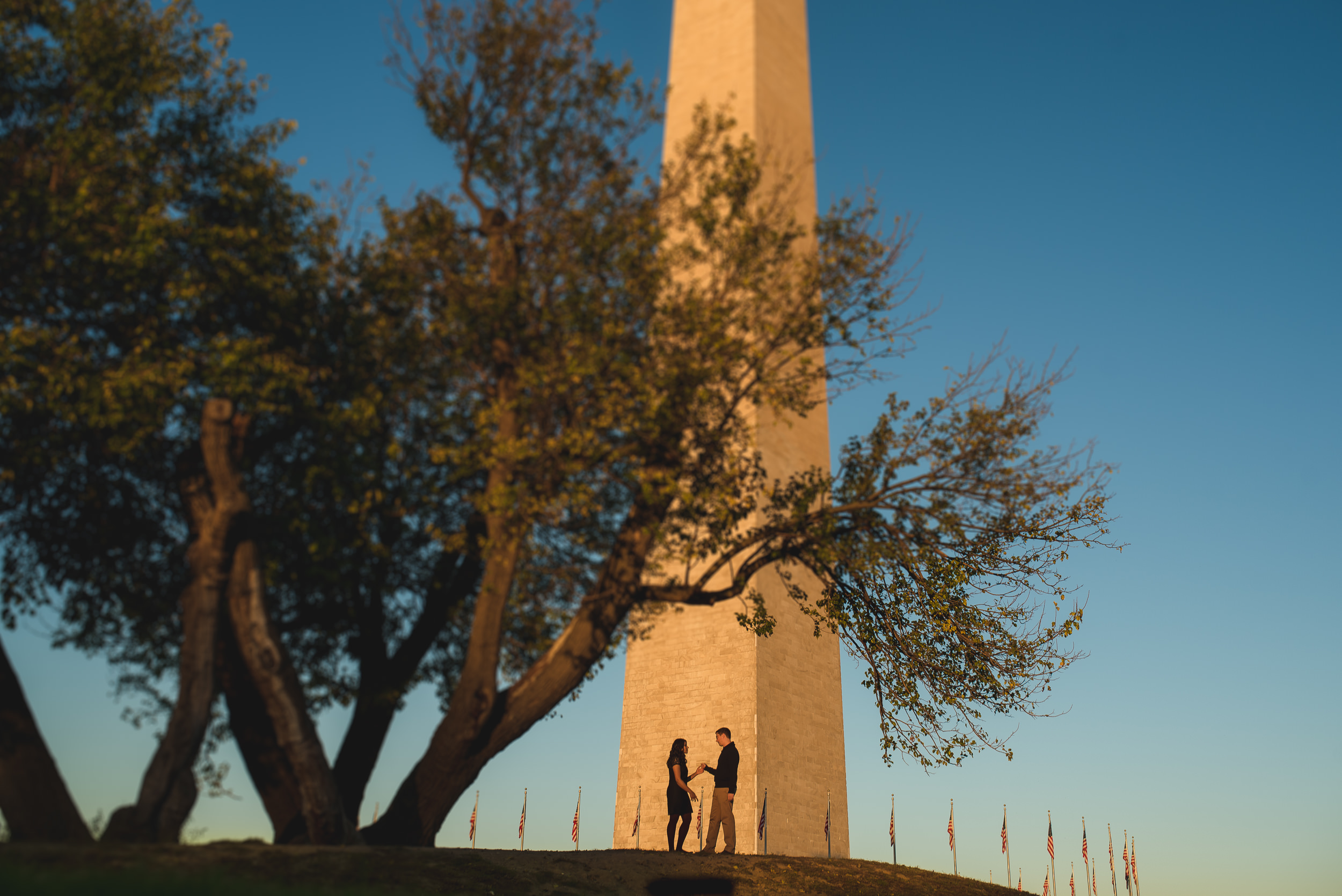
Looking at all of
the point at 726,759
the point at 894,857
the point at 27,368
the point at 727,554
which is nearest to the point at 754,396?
the point at 727,554

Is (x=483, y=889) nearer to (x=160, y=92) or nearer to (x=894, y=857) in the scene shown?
(x=160, y=92)

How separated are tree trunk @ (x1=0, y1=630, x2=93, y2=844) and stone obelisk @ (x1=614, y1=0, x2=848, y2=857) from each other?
1431 centimetres

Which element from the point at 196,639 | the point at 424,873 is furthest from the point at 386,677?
the point at 424,873

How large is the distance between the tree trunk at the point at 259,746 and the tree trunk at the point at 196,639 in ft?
2.43

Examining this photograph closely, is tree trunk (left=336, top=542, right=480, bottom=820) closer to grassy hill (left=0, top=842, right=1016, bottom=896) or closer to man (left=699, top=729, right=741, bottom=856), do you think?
grassy hill (left=0, top=842, right=1016, bottom=896)

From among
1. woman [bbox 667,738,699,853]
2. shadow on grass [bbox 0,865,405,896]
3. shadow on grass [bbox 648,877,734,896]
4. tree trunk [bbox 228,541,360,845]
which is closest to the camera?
shadow on grass [bbox 0,865,405,896]

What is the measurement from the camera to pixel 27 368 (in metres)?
12.3

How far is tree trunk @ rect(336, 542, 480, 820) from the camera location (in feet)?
44.0

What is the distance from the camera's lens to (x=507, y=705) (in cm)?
1249

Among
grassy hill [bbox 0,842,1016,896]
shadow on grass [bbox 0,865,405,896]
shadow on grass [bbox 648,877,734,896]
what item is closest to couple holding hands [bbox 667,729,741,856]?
grassy hill [bbox 0,842,1016,896]

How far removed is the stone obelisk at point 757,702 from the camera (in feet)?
74.0

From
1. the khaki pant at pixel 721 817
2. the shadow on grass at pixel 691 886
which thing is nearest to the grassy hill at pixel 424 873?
the shadow on grass at pixel 691 886

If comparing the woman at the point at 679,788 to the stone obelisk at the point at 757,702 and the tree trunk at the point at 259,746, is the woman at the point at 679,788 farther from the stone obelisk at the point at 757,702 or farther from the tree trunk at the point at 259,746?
the stone obelisk at the point at 757,702

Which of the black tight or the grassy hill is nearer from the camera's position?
the grassy hill
